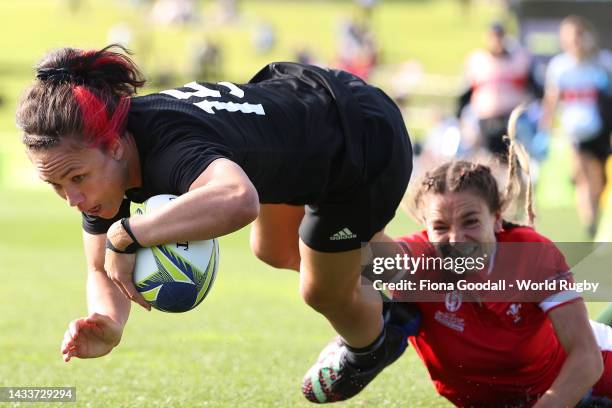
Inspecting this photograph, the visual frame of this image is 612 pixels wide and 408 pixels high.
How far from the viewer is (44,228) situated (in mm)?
14125

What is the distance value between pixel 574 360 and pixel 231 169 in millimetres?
1569

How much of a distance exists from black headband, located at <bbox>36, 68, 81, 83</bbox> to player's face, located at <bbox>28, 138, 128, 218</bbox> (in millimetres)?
205

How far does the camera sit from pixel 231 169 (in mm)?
3184

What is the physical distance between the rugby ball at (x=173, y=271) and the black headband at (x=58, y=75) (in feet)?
1.43

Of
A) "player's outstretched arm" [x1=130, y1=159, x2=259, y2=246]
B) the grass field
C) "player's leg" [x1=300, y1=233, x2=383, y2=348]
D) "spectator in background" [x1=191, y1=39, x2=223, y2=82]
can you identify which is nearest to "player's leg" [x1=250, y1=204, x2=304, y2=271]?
"player's leg" [x1=300, y1=233, x2=383, y2=348]

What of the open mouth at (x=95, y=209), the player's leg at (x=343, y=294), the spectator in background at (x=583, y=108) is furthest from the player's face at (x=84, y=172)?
the spectator in background at (x=583, y=108)

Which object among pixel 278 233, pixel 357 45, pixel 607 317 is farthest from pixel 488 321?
pixel 357 45

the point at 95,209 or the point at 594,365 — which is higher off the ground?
the point at 95,209

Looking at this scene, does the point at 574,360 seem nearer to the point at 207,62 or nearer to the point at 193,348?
the point at 193,348

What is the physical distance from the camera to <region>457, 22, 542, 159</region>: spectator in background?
41.5 feet

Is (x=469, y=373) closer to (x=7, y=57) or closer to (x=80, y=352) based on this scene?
(x=80, y=352)

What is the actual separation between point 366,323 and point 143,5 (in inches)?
1964

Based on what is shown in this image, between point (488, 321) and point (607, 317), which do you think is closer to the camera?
point (488, 321)

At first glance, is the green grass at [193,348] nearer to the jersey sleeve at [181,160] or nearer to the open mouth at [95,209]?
the open mouth at [95,209]
